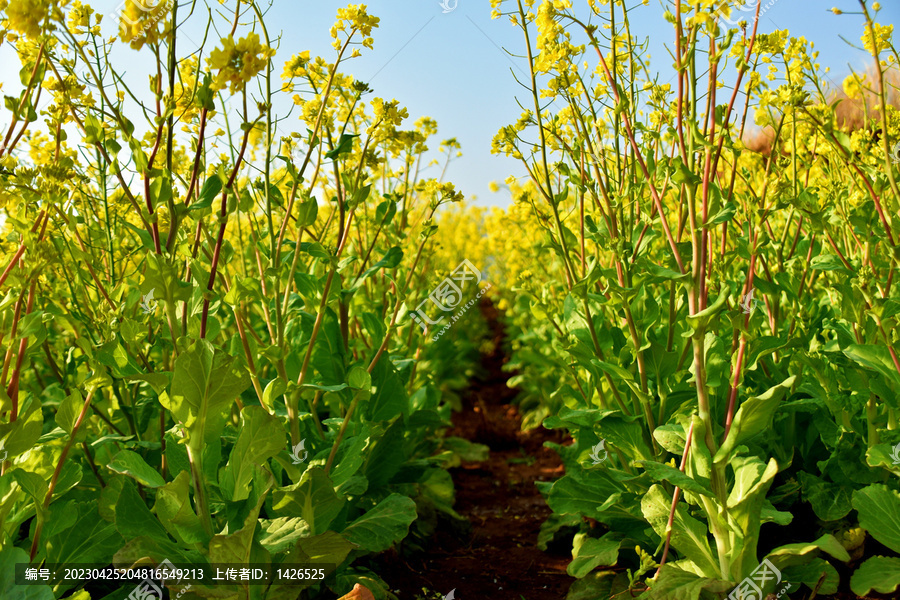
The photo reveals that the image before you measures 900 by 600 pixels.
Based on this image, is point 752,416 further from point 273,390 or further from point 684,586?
point 273,390

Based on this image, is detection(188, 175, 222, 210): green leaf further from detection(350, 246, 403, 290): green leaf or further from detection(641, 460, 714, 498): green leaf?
detection(641, 460, 714, 498): green leaf

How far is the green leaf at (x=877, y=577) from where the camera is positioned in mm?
1905

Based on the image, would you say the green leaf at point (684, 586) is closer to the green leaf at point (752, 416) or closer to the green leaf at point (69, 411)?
the green leaf at point (752, 416)

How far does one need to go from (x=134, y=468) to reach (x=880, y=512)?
2.17 metres

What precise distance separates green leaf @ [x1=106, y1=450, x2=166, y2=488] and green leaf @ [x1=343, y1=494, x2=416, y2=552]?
0.64 metres

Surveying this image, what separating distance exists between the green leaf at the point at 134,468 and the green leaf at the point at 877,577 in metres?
2.00

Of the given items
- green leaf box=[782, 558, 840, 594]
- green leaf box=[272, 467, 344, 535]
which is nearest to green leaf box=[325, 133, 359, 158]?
green leaf box=[272, 467, 344, 535]

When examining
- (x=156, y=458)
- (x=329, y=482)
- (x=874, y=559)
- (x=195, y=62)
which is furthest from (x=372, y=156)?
(x=874, y=559)

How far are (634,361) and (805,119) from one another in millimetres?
1054

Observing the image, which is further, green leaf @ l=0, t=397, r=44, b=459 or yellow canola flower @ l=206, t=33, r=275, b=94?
green leaf @ l=0, t=397, r=44, b=459

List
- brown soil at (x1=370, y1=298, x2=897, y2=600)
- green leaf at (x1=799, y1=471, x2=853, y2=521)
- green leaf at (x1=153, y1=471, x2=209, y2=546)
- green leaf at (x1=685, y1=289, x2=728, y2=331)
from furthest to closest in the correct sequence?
brown soil at (x1=370, y1=298, x2=897, y2=600)
green leaf at (x1=799, y1=471, x2=853, y2=521)
green leaf at (x1=153, y1=471, x2=209, y2=546)
green leaf at (x1=685, y1=289, x2=728, y2=331)

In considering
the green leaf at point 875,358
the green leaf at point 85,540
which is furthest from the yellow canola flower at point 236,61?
the green leaf at point 875,358

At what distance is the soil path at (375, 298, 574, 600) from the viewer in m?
2.56

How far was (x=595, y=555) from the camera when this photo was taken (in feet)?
7.55
